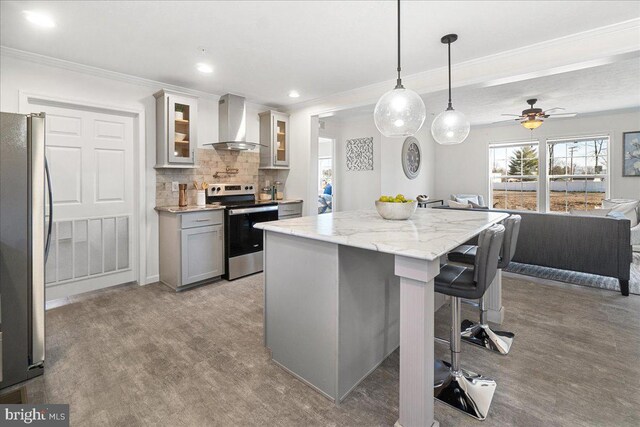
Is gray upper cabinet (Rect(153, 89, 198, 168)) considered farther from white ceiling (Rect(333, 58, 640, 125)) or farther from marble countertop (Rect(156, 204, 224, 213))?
white ceiling (Rect(333, 58, 640, 125))

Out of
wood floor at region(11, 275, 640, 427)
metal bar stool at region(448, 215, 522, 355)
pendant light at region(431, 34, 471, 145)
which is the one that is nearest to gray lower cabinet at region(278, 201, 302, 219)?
wood floor at region(11, 275, 640, 427)

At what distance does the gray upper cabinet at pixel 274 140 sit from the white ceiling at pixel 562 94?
1.29 meters

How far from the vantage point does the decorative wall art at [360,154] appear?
6227mm

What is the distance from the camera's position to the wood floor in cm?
162

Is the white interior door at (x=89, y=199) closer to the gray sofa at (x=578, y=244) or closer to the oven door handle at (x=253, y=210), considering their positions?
the oven door handle at (x=253, y=210)

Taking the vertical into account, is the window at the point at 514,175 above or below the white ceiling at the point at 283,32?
below

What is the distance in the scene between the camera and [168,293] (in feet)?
11.4

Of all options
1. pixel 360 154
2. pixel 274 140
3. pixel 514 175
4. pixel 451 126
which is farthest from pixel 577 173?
pixel 274 140

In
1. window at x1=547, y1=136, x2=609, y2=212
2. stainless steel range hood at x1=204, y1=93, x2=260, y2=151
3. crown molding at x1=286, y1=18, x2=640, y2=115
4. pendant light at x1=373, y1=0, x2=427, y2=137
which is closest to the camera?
pendant light at x1=373, y1=0, x2=427, y2=137

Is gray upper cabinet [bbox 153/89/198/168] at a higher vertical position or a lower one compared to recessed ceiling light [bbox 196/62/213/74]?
lower

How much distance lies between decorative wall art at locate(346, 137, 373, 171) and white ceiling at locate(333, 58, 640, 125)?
521 millimetres

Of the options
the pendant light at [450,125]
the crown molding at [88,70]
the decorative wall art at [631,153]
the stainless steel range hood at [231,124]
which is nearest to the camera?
the pendant light at [450,125]

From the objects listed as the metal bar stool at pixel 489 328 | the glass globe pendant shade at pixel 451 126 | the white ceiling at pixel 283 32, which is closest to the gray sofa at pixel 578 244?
the metal bar stool at pixel 489 328

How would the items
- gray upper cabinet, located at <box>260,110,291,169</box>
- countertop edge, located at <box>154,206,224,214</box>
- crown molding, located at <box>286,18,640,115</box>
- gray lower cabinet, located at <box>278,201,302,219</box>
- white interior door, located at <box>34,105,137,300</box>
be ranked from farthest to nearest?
gray upper cabinet, located at <box>260,110,291,169</box> < gray lower cabinet, located at <box>278,201,302,219</box> < countertop edge, located at <box>154,206,224,214</box> < white interior door, located at <box>34,105,137,300</box> < crown molding, located at <box>286,18,640,115</box>
